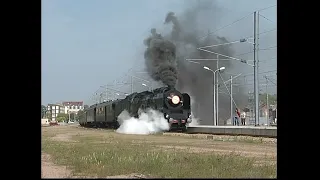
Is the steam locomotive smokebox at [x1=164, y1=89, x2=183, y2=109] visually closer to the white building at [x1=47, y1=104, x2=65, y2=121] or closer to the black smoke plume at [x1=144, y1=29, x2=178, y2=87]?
the black smoke plume at [x1=144, y1=29, x2=178, y2=87]

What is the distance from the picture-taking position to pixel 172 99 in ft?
121

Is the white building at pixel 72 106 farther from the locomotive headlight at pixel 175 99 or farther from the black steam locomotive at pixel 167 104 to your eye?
the locomotive headlight at pixel 175 99

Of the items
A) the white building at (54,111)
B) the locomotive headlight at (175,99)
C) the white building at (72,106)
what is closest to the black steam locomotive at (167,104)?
the locomotive headlight at (175,99)

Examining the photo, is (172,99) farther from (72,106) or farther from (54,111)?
(72,106)

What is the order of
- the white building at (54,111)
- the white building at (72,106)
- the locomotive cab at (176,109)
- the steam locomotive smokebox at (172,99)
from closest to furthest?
the steam locomotive smokebox at (172,99) < the locomotive cab at (176,109) < the white building at (54,111) < the white building at (72,106)

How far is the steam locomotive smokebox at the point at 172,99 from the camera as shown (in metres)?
36.6

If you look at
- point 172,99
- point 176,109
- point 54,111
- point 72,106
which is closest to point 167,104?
point 172,99

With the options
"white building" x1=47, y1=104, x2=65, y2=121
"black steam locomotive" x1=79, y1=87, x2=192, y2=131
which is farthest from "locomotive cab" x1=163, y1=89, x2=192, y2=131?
"white building" x1=47, y1=104, x2=65, y2=121

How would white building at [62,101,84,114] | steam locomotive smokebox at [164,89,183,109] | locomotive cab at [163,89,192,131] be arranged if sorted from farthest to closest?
white building at [62,101,84,114], locomotive cab at [163,89,192,131], steam locomotive smokebox at [164,89,183,109]

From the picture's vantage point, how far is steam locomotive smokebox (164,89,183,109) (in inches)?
1441

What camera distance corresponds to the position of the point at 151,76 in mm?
48094

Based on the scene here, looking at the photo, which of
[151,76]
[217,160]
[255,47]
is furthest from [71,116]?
[217,160]
